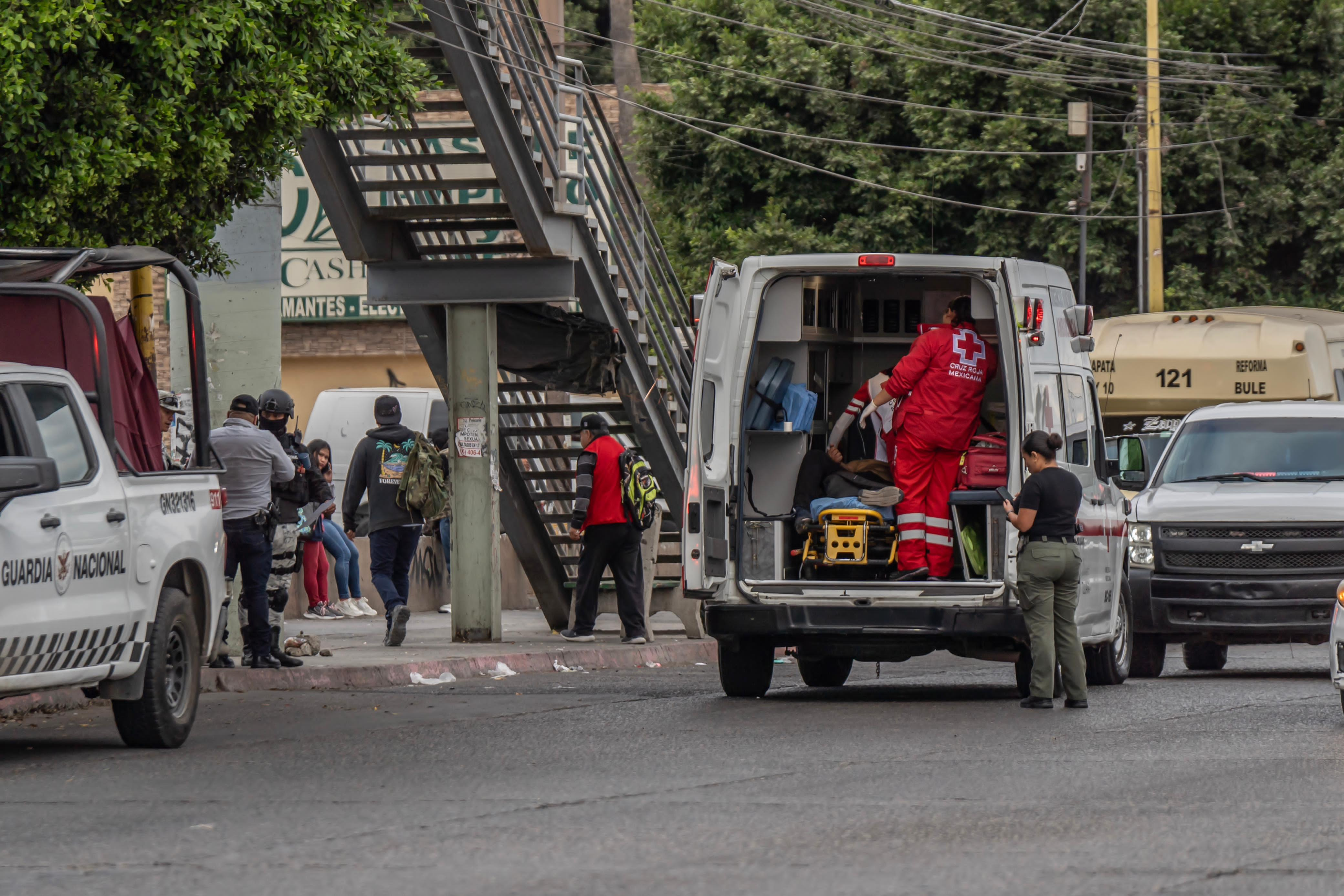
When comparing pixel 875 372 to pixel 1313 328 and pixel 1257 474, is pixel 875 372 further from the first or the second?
pixel 1313 328

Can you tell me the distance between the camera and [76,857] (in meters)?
7.16

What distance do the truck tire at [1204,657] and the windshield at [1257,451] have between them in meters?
1.47

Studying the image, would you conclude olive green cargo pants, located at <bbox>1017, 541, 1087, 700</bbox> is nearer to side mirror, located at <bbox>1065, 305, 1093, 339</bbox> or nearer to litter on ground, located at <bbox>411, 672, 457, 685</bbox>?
side mirror, located at <bbox>1065, 305, 1093, 339</bbox>

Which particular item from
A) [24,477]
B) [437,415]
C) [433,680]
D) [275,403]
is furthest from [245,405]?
[437,415]

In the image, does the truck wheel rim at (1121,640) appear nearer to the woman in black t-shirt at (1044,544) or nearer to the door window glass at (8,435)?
the woman in black t-shirt at (1044,544)

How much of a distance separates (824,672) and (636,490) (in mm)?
3124

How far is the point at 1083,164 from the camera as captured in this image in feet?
100

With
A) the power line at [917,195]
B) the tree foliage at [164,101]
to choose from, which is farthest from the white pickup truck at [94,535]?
the power line at [917,195]

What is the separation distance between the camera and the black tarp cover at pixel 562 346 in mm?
17906

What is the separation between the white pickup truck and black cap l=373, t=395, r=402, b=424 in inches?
220

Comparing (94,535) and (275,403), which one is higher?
(275,403)

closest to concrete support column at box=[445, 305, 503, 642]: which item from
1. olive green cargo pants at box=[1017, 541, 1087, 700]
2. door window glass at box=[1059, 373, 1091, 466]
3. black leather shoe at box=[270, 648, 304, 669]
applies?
black leather shoe at box=[270, 648, 304, 669]

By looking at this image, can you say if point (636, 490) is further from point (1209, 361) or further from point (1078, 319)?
point (1209, 361)

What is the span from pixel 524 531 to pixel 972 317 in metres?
6.86
